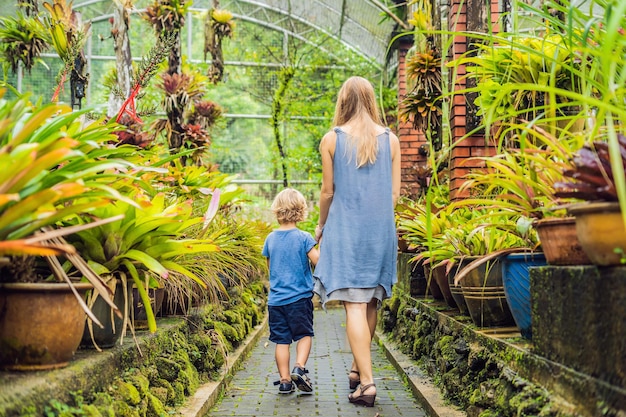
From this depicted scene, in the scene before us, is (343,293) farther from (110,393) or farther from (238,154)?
(238,154)

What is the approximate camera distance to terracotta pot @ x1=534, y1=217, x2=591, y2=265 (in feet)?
8.27

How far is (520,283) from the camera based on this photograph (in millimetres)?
3121

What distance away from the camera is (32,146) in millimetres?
2062

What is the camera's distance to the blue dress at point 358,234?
4098 millimetres

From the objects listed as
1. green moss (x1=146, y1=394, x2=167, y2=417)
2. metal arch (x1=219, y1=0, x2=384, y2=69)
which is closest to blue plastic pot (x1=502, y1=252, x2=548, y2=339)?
green moss (x1=146, y1=394, x2=167, y2=417)

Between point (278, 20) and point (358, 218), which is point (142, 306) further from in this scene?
point (278, 20)

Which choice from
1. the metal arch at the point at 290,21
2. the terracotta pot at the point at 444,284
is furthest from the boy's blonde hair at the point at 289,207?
the metal arch at the point at 290,21

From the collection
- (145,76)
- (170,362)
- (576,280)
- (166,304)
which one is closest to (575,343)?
(576,280)

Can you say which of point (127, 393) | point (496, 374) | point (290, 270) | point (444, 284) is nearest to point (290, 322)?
point (290, 270)

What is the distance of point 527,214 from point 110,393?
1850 millimetres

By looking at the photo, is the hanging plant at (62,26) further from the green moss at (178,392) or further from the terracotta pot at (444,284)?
the terracotta pot at (444,284)

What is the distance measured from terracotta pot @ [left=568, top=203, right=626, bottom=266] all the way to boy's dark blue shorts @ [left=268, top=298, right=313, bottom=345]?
2.73m

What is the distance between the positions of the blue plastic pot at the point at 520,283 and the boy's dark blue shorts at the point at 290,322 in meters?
1.85

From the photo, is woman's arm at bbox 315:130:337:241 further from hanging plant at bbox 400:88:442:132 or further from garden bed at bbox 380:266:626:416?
hanging plant at bbox 400:88:442:132
